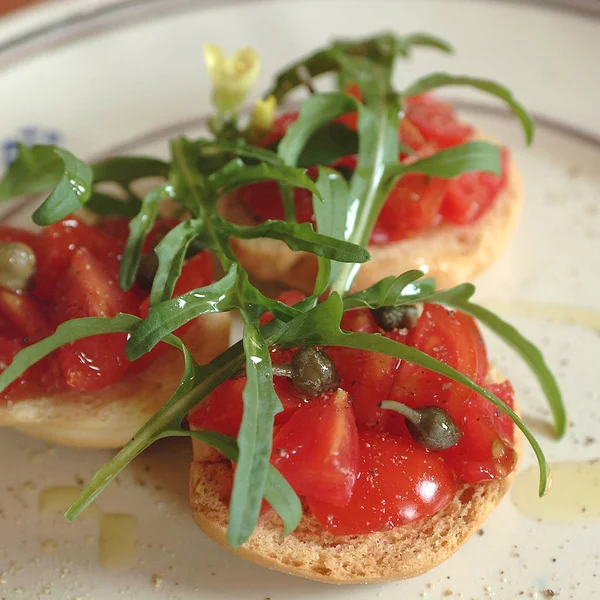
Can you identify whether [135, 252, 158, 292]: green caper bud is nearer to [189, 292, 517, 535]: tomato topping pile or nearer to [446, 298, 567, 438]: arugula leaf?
[189, 292, 517, 535]: tomato topping pile

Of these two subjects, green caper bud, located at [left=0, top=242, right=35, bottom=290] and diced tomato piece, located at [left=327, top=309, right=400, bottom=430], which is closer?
diced tomato piece, located at [left=327, top=309, right=400, bottom=430]

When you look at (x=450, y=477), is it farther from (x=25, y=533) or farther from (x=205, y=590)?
(x=25, y=533)

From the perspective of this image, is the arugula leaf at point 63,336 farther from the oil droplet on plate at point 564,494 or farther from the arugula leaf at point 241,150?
the oil droplet on plate at point 564,494

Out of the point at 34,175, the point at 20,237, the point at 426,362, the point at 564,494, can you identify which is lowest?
the point at 564,494

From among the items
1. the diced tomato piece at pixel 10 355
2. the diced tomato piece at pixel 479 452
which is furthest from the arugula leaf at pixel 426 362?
the diced tomato piece at pixel 10 355

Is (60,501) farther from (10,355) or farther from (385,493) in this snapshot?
(385,493)

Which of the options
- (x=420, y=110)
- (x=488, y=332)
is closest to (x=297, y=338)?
(x=488, y=332)

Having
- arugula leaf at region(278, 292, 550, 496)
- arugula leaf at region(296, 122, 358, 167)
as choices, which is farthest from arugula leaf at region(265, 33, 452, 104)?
arugula leaf at region(278, 292, 550, 496)

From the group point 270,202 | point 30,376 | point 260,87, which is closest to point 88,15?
point 260,87
